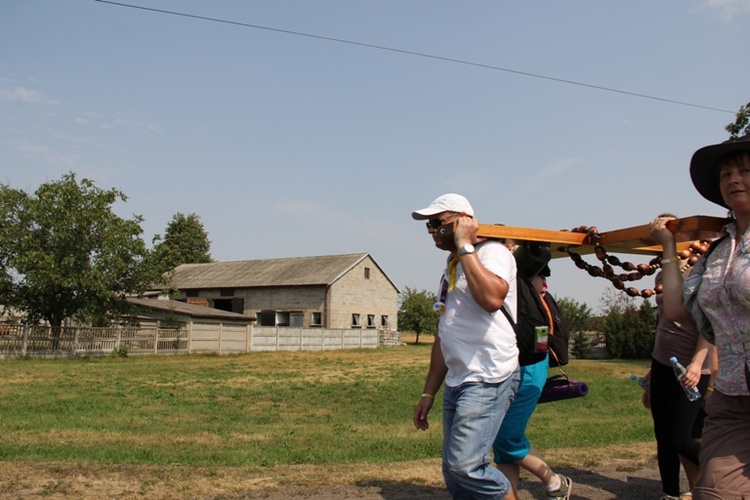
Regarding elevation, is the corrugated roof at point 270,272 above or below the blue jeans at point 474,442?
above

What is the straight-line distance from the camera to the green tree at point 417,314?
62219 mm

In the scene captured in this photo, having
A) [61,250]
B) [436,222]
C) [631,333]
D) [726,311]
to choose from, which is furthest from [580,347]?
[726,311]

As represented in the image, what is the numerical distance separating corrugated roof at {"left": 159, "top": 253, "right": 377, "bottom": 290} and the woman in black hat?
44.0 metres

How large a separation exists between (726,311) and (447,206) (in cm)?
161

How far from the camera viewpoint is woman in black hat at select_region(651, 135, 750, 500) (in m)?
2.44

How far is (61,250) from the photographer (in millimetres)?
30234

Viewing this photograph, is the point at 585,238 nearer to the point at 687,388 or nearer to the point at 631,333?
the point at 687,388

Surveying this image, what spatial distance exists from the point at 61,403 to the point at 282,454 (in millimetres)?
7153

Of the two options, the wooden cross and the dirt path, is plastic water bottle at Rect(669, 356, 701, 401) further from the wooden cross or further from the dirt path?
the dirt path

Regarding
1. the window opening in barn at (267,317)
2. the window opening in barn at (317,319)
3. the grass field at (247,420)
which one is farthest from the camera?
the window opening in barn at (267,317)

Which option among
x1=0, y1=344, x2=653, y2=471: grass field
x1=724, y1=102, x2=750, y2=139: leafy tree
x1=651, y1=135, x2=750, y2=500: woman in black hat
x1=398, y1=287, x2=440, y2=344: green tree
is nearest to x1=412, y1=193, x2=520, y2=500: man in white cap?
x1=651, y1=135, x2=750, y2=500: woman in black hat

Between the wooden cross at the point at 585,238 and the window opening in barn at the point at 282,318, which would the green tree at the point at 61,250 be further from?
the wooden cross at the point at 585,238

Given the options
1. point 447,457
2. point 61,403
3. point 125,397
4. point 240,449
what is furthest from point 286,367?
point 447,457

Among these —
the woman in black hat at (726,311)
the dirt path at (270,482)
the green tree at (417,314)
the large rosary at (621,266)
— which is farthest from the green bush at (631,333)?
the woman in black hat at (726,311)
